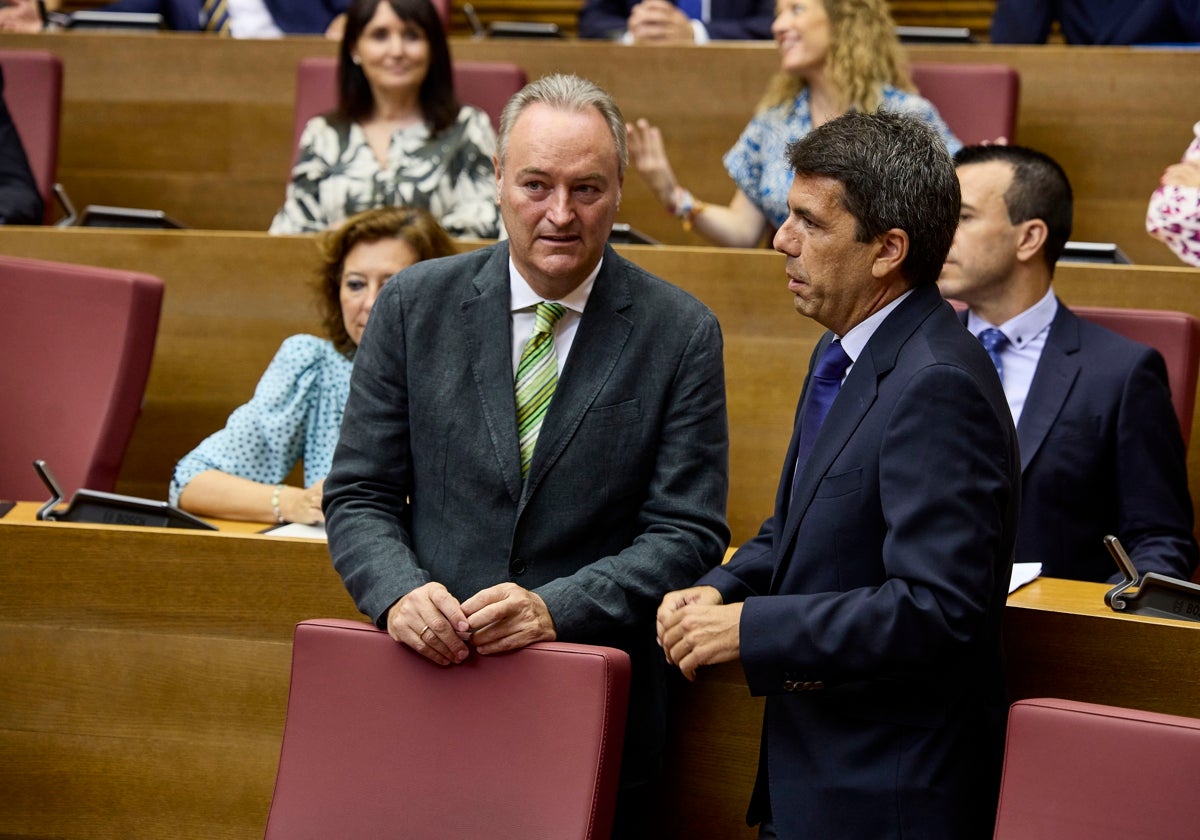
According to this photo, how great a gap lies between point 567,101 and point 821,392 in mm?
317

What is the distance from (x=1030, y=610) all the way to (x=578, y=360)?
1.34 ft

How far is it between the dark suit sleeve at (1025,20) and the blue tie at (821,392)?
1950 millimetres

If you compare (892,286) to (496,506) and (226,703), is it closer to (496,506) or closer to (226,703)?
(496,506)

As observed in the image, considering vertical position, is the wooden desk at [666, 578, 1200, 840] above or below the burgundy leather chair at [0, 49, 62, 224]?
below

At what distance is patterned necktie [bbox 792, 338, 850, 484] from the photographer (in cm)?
107

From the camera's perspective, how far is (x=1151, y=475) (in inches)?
59.1

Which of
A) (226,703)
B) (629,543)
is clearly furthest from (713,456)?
(226,703)

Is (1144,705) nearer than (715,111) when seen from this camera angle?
Yes

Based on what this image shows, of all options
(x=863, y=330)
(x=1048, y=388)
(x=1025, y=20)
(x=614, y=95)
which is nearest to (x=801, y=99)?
(x=614, y=95)

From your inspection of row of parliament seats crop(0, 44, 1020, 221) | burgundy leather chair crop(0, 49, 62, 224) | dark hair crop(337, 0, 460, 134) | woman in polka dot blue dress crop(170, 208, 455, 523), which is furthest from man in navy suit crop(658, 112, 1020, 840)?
burgundy leather chair crop(0, 49, 62, 224)

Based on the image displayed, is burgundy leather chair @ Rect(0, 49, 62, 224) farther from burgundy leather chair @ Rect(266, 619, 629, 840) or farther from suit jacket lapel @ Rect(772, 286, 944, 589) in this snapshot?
suit jacket lapel @ Rect(772, 286, 944, 589)

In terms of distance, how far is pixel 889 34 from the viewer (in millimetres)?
2328

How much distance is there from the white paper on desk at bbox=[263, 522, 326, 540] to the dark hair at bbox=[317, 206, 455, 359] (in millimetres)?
271

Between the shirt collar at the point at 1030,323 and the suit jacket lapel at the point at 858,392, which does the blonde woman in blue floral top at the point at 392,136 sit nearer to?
the shirt collar at the point at 1030,323
